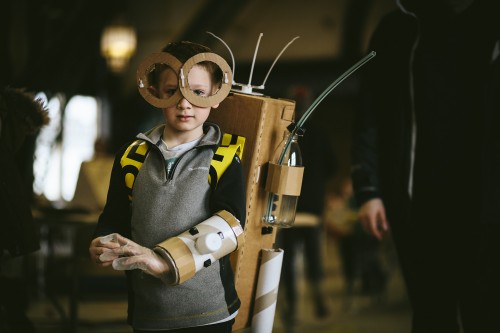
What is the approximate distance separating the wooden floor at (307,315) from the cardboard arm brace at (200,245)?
97.2 inches

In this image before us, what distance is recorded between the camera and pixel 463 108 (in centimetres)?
207

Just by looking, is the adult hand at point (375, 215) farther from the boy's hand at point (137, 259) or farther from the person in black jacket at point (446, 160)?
the boy's hand at point (137, 259)

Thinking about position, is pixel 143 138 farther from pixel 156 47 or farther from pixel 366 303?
pixel 156 47

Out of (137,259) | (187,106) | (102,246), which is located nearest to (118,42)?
(187,106)

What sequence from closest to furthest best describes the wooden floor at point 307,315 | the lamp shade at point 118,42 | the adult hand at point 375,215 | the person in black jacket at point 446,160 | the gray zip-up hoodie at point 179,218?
the gray zip-up hoodie at point 179,218 → the person in black jacket at point 446,160 → the adult hand at point 375,215 → the wooden floor at point 307,315 → the lamp shade at point 118,42

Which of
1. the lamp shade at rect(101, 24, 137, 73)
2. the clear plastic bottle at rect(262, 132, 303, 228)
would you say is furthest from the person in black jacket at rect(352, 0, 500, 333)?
the lamp shade at rect(101, 24, 137, 73)

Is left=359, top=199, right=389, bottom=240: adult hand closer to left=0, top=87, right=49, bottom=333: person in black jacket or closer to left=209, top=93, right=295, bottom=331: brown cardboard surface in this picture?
left=209, top=93, right=295, bottom=331: brown cardboard surface

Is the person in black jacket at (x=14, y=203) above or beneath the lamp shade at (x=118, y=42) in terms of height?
beneath

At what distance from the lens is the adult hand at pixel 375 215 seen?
7.36ft

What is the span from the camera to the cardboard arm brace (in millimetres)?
1548

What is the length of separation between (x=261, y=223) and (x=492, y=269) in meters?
0.64

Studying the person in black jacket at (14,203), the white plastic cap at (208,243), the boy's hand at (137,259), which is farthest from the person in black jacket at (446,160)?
the person in black jacket at (14,203)

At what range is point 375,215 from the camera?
7.36ft

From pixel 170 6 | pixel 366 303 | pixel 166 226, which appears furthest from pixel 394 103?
pixel 170 6
